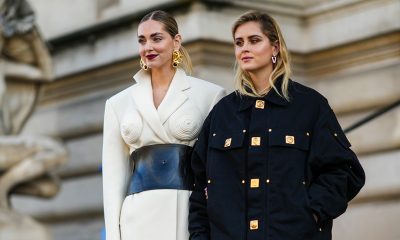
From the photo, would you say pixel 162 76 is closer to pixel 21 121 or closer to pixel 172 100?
pixel 172 100

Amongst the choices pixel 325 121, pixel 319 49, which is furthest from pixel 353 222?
pixel 325 121

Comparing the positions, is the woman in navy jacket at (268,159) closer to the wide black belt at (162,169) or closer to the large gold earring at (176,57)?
the wide black belt at (162,169)

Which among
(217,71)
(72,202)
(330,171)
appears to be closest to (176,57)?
(330,171)

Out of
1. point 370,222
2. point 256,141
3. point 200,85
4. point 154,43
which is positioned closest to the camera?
point 256,141

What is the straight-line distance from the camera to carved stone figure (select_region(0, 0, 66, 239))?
11789 millimetres

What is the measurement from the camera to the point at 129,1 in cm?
1294

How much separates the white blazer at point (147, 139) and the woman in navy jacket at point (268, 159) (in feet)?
0.85

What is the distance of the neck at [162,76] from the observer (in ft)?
21.1

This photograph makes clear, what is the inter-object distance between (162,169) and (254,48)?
85 cm

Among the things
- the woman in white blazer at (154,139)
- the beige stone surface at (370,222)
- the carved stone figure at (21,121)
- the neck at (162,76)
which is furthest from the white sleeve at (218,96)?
the carved stone figure at (21,121)

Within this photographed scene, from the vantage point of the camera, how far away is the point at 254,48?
5.88 metres

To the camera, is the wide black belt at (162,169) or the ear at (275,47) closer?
the ear at (275,47)

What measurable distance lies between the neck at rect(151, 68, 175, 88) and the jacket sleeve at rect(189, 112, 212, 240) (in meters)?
0.48

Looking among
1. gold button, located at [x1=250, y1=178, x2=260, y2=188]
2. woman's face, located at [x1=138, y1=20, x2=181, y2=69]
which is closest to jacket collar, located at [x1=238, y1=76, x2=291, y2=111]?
gold button, located at [x1=250, y1=178, x2=260, y2=188]
